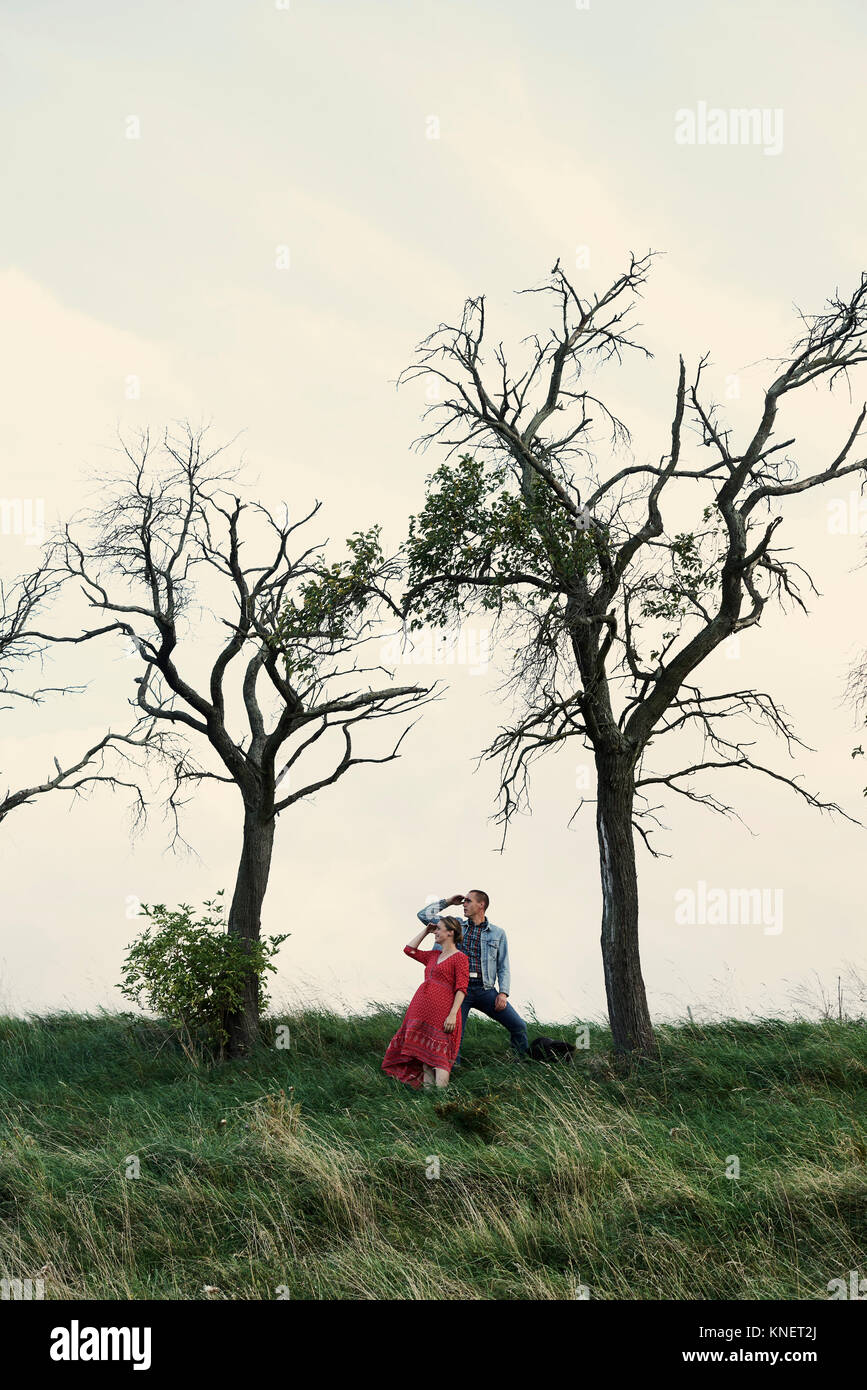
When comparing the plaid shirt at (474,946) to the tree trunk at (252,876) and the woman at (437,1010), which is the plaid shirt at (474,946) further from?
the tree trunk at (252,876)

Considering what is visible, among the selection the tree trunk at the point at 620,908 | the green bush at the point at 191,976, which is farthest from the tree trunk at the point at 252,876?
the tree trunk at the point at 620,908

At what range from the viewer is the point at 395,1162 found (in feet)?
32.2

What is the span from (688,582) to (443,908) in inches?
218

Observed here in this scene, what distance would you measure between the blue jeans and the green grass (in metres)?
0.62

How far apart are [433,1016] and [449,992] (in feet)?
1.15

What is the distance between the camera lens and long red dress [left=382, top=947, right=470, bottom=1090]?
44.4 feet

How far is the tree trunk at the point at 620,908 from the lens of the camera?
1438 centimetres

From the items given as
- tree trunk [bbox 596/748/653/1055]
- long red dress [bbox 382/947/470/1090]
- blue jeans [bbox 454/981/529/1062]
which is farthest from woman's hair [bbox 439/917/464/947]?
tree trunk [bbox 596/748/653/1055]

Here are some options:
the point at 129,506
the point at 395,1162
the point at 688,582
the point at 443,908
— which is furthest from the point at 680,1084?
the point at 129,506

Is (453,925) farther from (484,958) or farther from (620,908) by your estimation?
(620,908)

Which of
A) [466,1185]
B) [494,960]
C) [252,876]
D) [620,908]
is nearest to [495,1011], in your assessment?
[494,960]

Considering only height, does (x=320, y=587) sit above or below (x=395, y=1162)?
above
